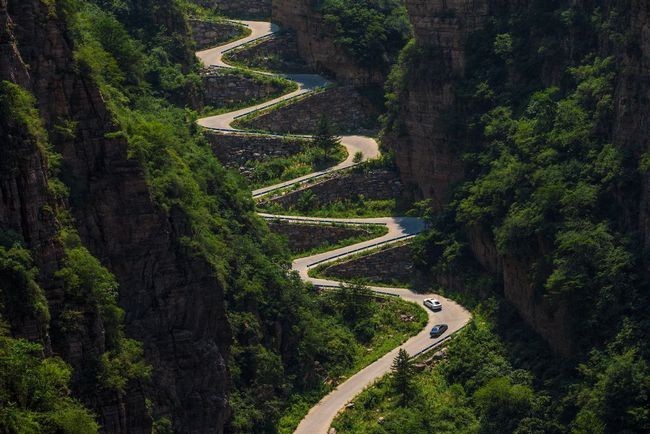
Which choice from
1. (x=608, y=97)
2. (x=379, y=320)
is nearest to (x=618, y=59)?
(x=608, y=97)

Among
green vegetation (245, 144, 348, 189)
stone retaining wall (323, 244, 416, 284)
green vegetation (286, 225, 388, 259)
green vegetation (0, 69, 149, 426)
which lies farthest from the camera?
green vegetation (245, 144, 348, 189)

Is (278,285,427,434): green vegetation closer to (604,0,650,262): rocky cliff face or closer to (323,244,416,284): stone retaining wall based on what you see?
(323,244,416,284): stone retaining wall

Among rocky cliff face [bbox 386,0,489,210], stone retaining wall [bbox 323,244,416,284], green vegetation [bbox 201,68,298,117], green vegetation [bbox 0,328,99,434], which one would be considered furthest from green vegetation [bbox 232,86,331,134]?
green vegetation [bbox 0,328,99,434]

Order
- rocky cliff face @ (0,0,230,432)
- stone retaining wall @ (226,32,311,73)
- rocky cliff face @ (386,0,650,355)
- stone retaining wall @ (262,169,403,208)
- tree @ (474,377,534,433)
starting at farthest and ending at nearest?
stone retaining wall @ (226,32,311,73), stone retaining wall @ (262,169,403,208), rocky cliff face @ (386,0,650,355), tree @ (474,377,534,433), rocky cliff face @ (0,0,230,432)

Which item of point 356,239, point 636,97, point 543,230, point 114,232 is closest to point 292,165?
point 356,239

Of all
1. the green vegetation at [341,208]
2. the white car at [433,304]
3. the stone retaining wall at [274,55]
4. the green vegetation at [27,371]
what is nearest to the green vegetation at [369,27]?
the stone retaining wall at [274,55]

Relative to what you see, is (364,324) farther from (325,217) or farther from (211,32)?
(211,32)
